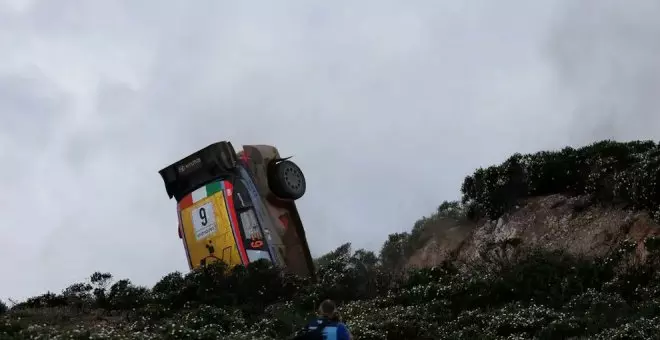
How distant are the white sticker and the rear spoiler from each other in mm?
704

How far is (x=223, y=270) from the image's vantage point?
68.1 ft

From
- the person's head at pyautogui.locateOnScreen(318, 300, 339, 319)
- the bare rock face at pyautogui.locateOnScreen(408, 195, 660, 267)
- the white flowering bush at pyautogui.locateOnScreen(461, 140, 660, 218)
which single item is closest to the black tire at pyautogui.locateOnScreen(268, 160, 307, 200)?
the bare rock face at pyautogui.locateOnScreen(408, 195, 660, 267)

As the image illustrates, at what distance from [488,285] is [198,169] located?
9.70 meters

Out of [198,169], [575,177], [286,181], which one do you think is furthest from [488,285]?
[198,169]

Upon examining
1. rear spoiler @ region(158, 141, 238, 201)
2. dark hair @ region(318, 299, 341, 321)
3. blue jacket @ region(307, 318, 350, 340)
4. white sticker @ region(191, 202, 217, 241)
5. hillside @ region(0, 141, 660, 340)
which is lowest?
blue jacket @ region(307, 318, 350, 340)

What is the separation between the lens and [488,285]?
17.5 metres

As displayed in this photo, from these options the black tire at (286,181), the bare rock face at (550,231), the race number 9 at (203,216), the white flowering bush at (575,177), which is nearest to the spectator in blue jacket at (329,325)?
the bare rock face at (550,231)

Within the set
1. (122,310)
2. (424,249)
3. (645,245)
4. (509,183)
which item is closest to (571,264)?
(645,245)

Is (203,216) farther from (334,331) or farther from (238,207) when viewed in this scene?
(334,331)

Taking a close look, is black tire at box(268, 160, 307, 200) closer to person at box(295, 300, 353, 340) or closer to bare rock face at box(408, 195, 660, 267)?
bare rock face at box(408, 195, 660, 267)

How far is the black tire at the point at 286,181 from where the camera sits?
24.0m

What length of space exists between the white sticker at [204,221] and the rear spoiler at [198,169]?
2.31ft

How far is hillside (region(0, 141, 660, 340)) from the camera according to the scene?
1477 centimetres

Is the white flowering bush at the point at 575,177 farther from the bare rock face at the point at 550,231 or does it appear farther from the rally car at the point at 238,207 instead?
the rally car at the point at 238,207
